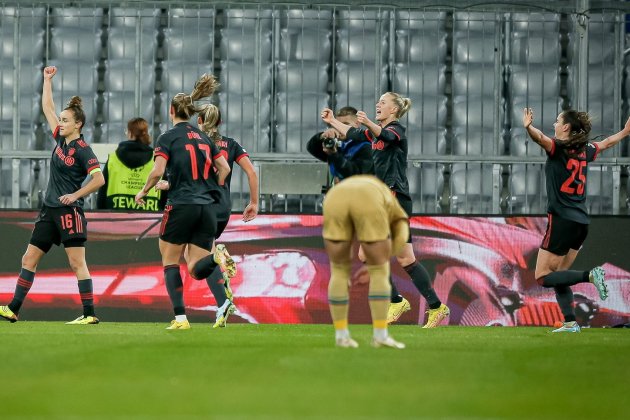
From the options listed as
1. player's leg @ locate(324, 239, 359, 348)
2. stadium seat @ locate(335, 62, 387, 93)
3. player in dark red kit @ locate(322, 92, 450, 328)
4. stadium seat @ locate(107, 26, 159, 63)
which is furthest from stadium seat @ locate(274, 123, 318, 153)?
player's leg @ locate(324, 239, 359, 348)

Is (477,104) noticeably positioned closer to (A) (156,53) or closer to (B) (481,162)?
(B) (481,162)

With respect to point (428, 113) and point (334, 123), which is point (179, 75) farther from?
point (334, 123)

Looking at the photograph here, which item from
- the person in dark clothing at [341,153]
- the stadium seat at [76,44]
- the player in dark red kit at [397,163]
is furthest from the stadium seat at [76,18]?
the person in dark clothing at [341,153]

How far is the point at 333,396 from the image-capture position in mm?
5062

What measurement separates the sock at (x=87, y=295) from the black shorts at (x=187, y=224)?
4.83ft

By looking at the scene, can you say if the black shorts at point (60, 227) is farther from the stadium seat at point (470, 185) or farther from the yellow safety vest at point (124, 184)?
the stadium seat at point (470, 185)

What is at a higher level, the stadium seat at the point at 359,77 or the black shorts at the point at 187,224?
the stadium seat at the point at 359,77

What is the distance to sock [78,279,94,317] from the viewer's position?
1062 cm

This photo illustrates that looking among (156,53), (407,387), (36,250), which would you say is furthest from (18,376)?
(156,53)

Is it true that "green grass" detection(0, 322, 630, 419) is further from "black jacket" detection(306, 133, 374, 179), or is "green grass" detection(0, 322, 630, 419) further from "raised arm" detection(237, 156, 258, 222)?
"raised arm" detection(237, 156, 258, 222)

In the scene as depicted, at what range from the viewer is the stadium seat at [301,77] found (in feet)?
43.2

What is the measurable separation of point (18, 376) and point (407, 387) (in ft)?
6.10

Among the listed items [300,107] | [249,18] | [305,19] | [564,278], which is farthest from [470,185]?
[564,278]

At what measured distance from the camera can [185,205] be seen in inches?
372
